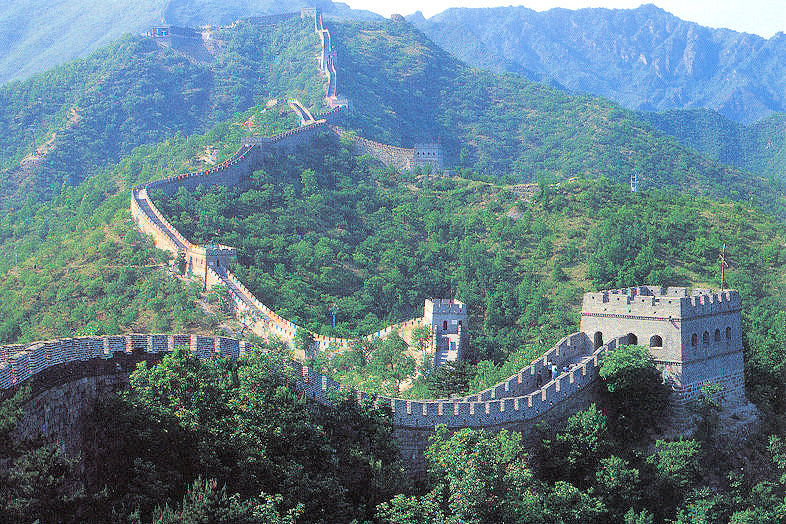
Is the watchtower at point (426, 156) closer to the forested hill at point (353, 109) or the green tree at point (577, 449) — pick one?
the forested hill at point (353, 109)

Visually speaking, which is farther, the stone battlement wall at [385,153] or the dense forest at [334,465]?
the stone battlement wall at [385,153]

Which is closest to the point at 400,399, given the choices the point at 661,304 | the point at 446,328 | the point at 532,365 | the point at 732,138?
the point at 532,365

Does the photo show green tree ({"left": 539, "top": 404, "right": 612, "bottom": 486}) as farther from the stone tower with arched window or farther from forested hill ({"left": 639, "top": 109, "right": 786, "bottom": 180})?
forested hill ({"left": 639, "top": 109, "right": 786, "bottom": 180})

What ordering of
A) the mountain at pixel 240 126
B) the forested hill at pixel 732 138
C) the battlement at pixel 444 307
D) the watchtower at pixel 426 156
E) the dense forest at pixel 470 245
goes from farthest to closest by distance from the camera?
the forested hill at pixel 732 138, the watchtower at pixel 426 156, the mountain at pixel 240 126, the dense forest at pixel 470 245, the battlement at pixel 444 307

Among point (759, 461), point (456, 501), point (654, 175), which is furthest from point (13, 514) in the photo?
point (654, 175)

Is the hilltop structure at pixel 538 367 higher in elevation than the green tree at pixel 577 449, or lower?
higher

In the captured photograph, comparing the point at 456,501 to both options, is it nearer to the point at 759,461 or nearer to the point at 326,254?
the point at 759,461

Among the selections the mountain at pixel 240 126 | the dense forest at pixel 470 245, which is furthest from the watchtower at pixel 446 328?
the mountain at pixel 240 126

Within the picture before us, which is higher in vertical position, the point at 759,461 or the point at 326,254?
the point at 326,254
